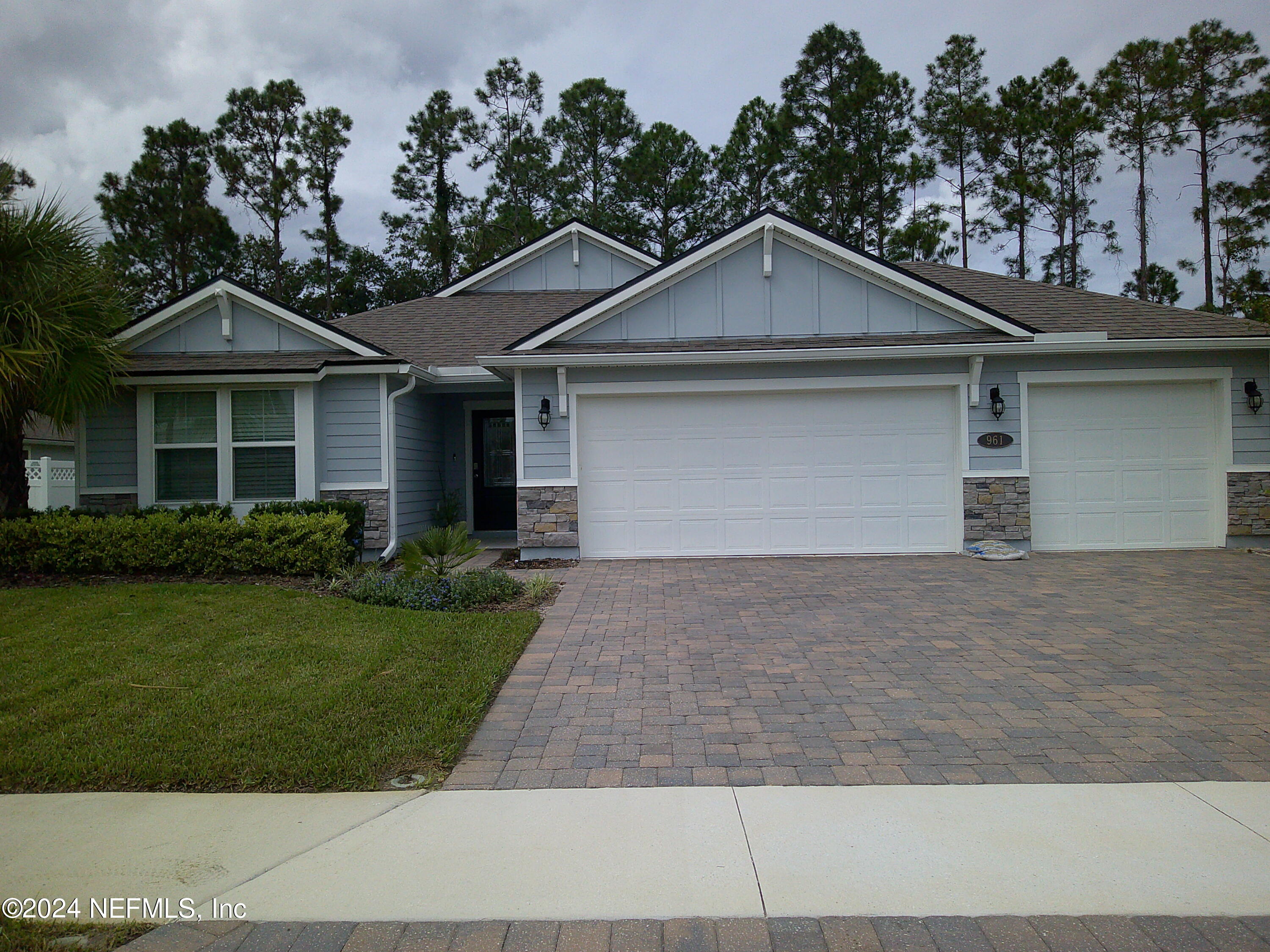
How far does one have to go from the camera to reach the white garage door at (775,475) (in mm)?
10711

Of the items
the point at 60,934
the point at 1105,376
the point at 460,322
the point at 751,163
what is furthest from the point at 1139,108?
the point at 60,934

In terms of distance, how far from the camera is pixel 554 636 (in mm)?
6562

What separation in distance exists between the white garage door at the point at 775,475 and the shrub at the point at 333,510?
3.01 m

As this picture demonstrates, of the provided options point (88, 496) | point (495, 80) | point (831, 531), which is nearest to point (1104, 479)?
point (831, 531)

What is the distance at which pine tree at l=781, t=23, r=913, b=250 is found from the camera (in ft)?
72.1

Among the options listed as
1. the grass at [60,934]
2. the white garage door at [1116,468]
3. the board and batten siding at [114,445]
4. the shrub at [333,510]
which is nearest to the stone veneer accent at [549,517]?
the shrub at [333,510]

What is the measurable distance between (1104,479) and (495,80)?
23020 millimetres

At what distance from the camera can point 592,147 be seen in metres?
25.0

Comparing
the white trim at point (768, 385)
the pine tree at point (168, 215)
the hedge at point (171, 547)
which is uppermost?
the pine tree at point (168, 215)

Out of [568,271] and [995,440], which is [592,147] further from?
[995,440]

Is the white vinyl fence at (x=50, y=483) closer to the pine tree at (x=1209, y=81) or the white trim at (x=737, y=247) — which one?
the white trim at (x=737, y=247)

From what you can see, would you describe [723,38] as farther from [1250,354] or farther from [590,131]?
[590,131]

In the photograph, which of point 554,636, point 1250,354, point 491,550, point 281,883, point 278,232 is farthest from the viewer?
point 278,232

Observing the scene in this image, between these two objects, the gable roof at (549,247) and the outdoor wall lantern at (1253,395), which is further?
the gable roof at (549,247)
